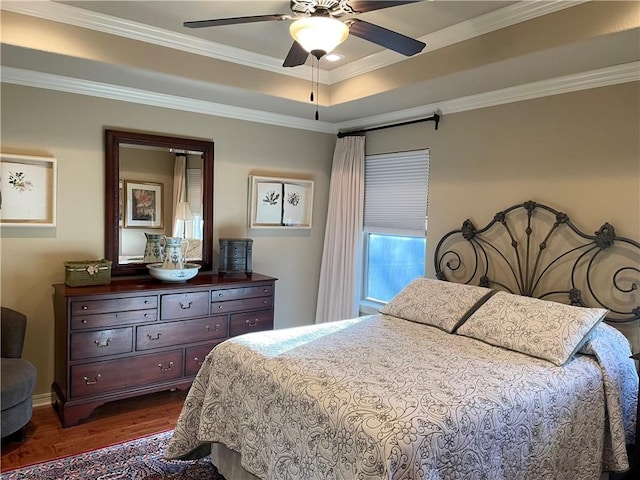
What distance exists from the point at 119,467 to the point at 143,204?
1888 millimetres

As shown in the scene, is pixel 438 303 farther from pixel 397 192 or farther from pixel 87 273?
pixel 87 273

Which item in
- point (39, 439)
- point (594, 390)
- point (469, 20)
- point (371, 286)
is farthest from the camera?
point (371, 286)

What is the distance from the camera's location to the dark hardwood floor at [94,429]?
2754mm

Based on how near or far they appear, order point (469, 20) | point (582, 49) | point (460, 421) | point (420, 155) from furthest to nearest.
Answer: point (420, 155), point (469, 20), point (582, 49), point (460, 421)

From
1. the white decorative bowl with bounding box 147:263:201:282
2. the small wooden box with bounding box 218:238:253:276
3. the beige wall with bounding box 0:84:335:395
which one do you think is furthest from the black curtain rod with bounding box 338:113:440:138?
the white decorative bowl with bounding box 147:263:201:282

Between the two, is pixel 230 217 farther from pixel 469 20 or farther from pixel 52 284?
pixel 469 20

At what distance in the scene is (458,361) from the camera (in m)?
2.31

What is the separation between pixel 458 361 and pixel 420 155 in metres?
2.10

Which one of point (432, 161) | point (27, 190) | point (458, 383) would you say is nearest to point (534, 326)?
point (458, 383)

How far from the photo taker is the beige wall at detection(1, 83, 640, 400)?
280 cm

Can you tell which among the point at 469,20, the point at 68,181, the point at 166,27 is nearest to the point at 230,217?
the point at 68,181

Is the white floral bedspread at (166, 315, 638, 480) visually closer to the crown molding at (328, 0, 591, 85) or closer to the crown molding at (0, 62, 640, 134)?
the crown molding at (0, 62, 640, 134)

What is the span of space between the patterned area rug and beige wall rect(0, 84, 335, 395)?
96cm

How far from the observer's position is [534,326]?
8.27ft
